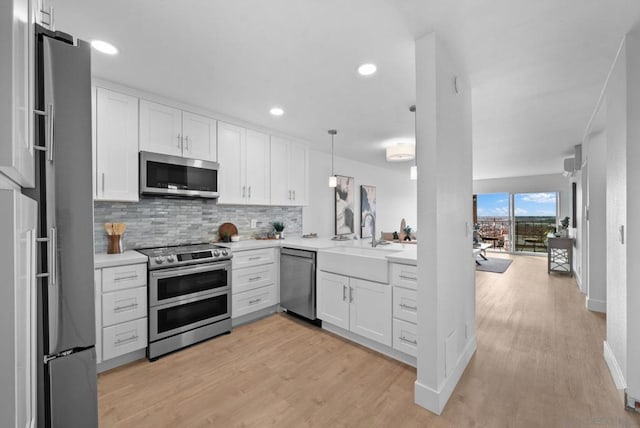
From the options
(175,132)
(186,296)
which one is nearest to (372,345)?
(186,296)

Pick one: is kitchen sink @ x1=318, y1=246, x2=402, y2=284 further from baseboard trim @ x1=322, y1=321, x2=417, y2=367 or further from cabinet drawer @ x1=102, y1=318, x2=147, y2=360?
cabinet drawer @ x1=102, y1=318, x2=147, y2=360

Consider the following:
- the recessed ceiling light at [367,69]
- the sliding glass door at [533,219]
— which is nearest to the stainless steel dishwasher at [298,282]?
the recessed ceiling light at [367,69]

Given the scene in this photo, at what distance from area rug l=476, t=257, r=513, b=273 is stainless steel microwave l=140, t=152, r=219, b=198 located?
5725 mm

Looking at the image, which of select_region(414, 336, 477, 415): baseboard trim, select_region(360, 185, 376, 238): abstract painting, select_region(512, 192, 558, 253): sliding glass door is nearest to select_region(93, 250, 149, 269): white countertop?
select_region(414, 336, 477, 415): baseboard trim

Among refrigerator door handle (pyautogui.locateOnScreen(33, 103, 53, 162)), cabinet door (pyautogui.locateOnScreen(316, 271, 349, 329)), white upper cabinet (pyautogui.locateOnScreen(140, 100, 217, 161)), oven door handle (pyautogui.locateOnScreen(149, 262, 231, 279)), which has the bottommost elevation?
cabinet door (pyautogui.locateOnScreen(316, 271, 349, 329))

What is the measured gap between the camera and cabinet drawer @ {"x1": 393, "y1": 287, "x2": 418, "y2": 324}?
7.20 ft

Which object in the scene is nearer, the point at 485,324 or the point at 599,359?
the point at 599,359

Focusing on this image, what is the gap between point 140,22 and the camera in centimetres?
167

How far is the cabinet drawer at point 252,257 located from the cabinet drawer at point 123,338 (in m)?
0.96

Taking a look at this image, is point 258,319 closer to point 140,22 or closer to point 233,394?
point 233,394

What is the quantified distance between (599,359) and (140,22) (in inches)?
165

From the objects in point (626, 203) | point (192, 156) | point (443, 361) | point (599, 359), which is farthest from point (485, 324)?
point (192, 156)

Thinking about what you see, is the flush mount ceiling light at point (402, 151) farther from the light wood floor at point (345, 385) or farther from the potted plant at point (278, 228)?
the light wood floor at point (345, 385)

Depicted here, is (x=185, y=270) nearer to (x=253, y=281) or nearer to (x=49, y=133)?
(x=253, y=281)
